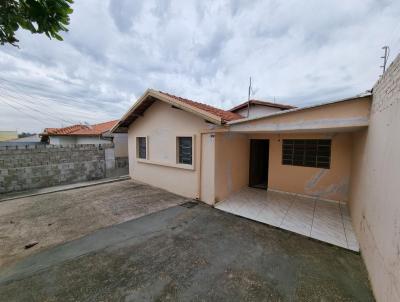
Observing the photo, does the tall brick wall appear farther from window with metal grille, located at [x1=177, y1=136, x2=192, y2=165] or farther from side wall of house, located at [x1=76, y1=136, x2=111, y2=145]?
window with metal grille, located at [x1=177, y1=136, x2=192, y2=165]

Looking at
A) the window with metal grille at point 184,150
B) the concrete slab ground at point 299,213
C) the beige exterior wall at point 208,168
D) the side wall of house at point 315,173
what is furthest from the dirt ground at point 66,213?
the side wall of house at point 315,173

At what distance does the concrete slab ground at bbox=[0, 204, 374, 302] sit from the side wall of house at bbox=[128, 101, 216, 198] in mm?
2352

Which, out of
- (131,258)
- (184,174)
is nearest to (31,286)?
(131,258)

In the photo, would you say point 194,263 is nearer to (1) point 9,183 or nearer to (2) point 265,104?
(1) point 9,183

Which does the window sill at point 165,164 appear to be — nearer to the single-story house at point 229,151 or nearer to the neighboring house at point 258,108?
the single-story house at point 229,151

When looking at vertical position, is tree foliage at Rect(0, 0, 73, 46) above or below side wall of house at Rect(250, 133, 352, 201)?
above

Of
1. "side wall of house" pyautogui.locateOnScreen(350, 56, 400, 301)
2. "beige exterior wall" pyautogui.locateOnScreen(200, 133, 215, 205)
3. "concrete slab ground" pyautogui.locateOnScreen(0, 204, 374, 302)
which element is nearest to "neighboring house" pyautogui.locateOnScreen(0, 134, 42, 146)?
"concrete slab ground" pyautogui.locateOnScreen(0, 204, 374, 302)

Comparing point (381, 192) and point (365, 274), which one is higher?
point (381, 192)

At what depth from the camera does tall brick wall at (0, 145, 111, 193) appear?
6.48m

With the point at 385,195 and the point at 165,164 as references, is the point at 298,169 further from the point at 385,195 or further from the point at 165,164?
the point at 165,164

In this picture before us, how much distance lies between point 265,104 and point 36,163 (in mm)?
12425

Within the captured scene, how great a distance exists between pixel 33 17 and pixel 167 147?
206 inches

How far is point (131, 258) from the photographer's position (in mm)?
2979

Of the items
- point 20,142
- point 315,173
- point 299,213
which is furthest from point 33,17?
point 20,142
